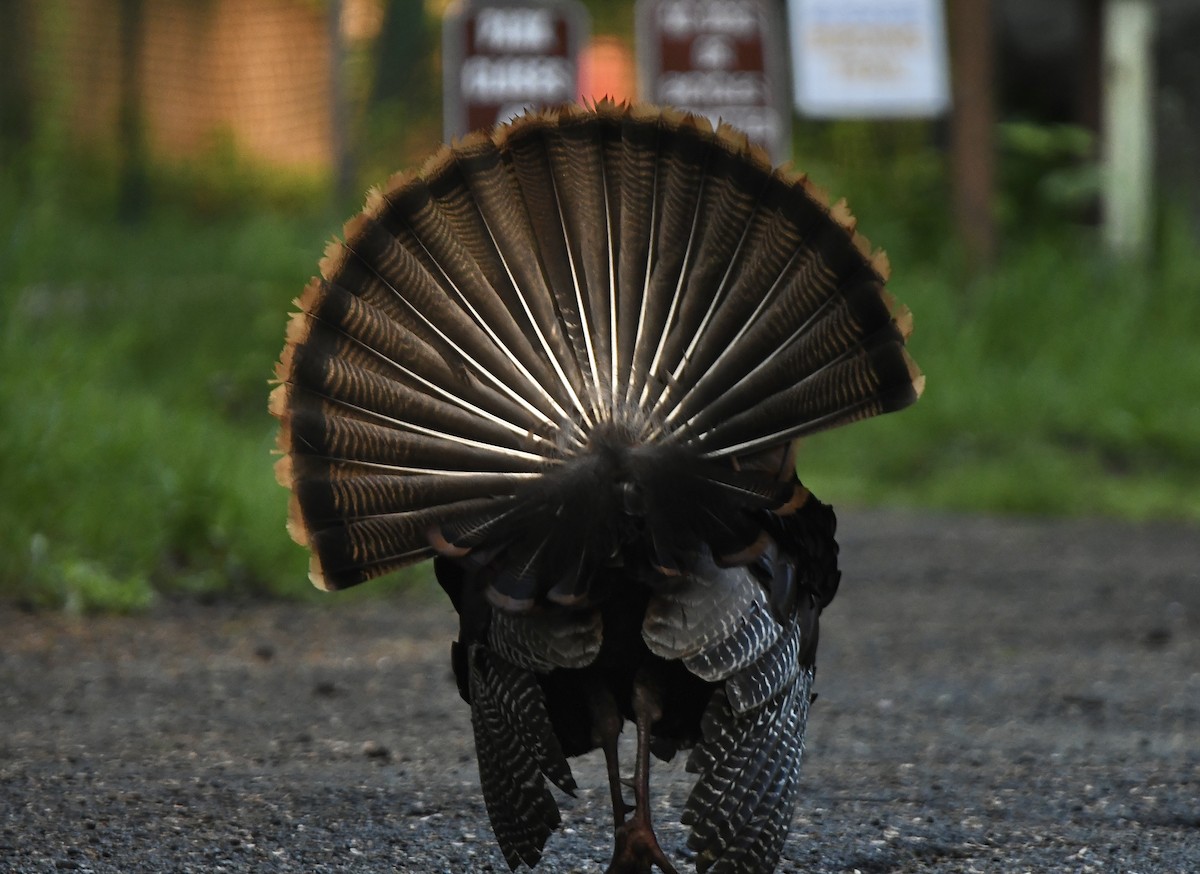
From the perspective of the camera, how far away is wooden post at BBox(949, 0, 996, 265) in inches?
434

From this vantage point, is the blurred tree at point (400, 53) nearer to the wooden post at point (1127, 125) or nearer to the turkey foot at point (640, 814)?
the wooden post at point (1127, 125)

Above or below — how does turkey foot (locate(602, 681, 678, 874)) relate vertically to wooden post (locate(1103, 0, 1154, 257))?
below

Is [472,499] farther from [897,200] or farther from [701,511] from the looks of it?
[897,200]

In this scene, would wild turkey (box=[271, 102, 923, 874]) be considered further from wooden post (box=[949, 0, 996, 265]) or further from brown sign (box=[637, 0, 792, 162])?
wooden post (box=[949, 0, 996, 265])

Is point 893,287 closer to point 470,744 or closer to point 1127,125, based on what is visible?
point 1127,125

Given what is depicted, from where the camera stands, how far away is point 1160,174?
1214 centimetres

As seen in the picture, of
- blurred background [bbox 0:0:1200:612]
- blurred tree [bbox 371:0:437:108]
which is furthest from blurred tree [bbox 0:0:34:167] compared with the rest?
blurred tree [bbox 371:0:437:108]

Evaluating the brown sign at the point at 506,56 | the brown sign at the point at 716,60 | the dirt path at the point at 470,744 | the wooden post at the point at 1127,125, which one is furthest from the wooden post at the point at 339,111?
Result: the dirt path at the point at 470,744

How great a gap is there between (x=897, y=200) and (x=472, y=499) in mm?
9728

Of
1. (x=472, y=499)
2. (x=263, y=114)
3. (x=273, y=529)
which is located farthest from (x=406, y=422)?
(x=263, y=114)

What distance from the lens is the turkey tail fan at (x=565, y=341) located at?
3.08 m

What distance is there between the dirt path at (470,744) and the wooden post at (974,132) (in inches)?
174

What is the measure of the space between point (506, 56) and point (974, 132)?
295 centimetres

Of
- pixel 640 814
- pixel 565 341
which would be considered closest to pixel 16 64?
pixel 565 341
